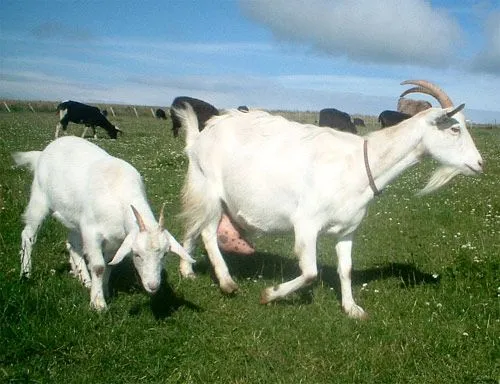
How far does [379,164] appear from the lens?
695 centimetres

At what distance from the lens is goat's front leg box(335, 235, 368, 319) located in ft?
22.3

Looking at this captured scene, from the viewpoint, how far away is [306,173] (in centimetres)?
707

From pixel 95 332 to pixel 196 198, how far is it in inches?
113

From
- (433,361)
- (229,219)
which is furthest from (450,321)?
(229,219)

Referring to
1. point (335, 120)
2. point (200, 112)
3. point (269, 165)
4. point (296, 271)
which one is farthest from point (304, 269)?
point (335, 120)

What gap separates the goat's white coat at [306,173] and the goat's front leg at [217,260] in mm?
13

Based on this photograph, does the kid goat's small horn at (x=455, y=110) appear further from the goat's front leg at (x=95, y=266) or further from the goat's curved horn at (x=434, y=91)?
the goat's front leg at (x=95, y=266)

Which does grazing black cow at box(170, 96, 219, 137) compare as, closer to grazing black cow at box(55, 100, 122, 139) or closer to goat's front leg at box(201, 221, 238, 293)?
grazing black cow at box(55, 100, 122, 139)

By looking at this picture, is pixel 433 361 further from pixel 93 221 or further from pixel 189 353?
pixel 93 221

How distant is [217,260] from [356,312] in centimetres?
198

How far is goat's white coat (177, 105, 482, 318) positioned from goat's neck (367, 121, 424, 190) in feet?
0.04

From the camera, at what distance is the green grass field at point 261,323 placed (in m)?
5.20

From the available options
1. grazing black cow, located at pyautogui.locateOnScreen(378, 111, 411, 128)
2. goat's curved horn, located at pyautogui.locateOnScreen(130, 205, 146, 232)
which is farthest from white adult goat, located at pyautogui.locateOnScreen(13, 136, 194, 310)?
grazing black cow, located at pyautogui.locateOnScreen(378, 111, 411, 128)

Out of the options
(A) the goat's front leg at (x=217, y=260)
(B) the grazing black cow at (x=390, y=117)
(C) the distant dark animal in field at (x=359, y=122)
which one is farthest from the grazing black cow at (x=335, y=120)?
(C) the distant dark animal in field at (x=359, y=122)
